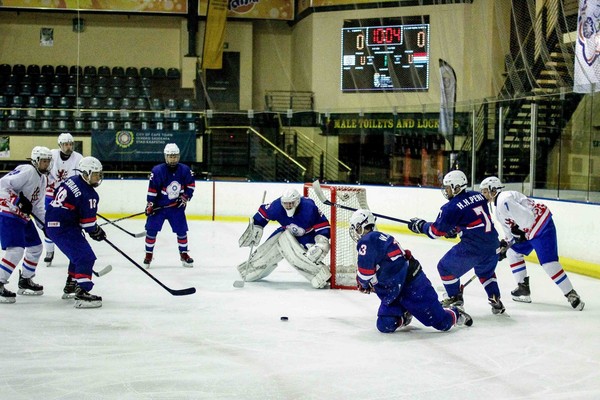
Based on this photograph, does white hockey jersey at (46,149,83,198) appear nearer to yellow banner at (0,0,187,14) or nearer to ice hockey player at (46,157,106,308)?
ice hockey player at (46,157,106,308)

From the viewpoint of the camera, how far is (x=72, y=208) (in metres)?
6.11

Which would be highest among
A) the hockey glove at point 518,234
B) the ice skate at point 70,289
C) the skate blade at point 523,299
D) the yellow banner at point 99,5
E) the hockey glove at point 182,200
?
the yellow banner at point 99,5

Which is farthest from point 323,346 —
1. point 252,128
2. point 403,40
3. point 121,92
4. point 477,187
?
point 121,92

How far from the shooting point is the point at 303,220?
7.38 meters

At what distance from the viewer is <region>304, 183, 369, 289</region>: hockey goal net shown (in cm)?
739

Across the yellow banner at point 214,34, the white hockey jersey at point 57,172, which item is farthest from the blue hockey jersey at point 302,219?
the yellow banner at point 214,34

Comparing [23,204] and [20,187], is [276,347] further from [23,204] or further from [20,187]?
[20,187]

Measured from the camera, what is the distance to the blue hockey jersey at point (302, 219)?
24.2 ft

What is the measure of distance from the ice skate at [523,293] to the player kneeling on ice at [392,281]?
1.48 meters

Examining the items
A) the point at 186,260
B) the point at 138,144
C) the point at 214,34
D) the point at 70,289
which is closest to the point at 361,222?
the point at 70,289

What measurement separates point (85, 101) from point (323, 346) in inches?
515

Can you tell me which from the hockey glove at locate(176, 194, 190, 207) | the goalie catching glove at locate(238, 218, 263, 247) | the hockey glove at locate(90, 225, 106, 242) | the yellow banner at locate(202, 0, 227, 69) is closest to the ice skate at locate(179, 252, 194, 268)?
the hockey glove at locate(176, 194, 190, 207)

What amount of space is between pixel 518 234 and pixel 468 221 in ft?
2.85

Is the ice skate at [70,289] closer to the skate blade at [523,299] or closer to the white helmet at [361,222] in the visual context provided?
the white helmet at [361,222]
